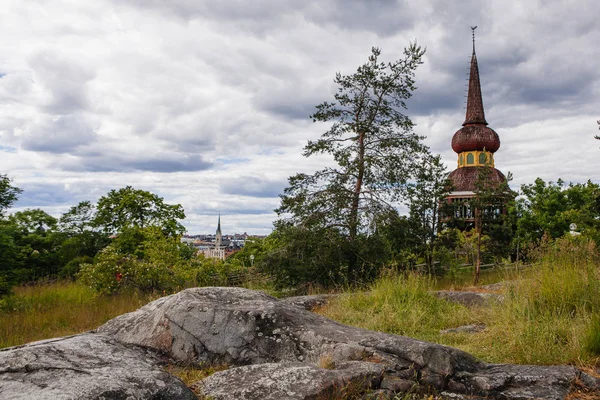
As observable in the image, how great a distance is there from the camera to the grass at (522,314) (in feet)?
17.0

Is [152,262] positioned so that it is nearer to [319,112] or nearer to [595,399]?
[319,112]

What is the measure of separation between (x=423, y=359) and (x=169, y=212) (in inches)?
865

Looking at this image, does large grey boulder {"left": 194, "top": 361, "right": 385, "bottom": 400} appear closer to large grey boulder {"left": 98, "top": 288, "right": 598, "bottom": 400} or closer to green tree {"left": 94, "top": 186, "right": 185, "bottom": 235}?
large grey boulder {"left": 98, "top": 288, "right": 598, "bottom": 400}

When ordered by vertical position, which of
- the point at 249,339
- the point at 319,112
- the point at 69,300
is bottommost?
the point at 69,300

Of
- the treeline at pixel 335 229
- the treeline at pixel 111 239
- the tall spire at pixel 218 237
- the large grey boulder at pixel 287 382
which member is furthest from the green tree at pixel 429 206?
the tall spire at pixel 218 237

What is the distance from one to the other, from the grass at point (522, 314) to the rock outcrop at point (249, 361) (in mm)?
802

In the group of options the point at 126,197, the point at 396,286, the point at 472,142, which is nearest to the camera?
the point at 396,286

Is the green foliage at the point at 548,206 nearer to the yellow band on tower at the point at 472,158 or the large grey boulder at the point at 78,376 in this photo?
the yellow band on tower at the point at 472,158

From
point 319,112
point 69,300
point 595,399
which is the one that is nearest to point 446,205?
point 319,112

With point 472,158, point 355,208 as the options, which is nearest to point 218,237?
point 472,158

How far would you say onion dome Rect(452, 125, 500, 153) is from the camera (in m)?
46.4

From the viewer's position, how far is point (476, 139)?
46.4m

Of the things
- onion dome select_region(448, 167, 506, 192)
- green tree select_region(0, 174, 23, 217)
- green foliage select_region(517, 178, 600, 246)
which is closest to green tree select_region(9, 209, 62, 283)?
green tree select_region(0, 174, 23, 217)

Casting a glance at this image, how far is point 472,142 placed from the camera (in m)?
46.5
